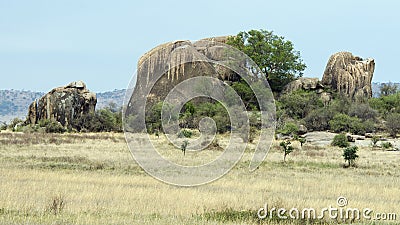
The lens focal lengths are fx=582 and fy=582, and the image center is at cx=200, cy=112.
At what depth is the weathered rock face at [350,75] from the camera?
6925 centimetres

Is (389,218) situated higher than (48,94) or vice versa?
(48,94)

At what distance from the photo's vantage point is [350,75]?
69.4 m

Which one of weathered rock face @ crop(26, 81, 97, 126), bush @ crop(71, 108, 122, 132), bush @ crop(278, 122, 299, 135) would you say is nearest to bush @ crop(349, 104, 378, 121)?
bush @ crop(278, 122, 299, 135)

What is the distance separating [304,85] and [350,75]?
553 centimetres

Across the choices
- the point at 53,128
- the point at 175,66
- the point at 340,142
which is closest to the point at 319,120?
the point at 340,142

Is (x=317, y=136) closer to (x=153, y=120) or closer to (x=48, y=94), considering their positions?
(x=153, y=120)

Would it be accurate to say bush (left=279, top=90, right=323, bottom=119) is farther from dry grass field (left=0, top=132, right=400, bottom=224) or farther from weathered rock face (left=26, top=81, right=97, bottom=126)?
dry grass field (left=0, top=132, right=400, bottom=224)

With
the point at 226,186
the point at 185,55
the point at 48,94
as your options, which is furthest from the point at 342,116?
the point at 226,186

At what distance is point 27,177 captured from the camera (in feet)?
58.1

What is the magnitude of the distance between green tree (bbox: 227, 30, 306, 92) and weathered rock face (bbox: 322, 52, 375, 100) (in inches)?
206

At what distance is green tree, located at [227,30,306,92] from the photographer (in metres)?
73.2

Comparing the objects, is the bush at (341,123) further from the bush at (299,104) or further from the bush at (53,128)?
the bush at (53,128)

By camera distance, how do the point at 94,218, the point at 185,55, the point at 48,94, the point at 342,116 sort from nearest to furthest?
the point at 94,218
the point at 342,116
the point at 48,94
the point at 185,55

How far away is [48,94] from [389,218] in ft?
192
